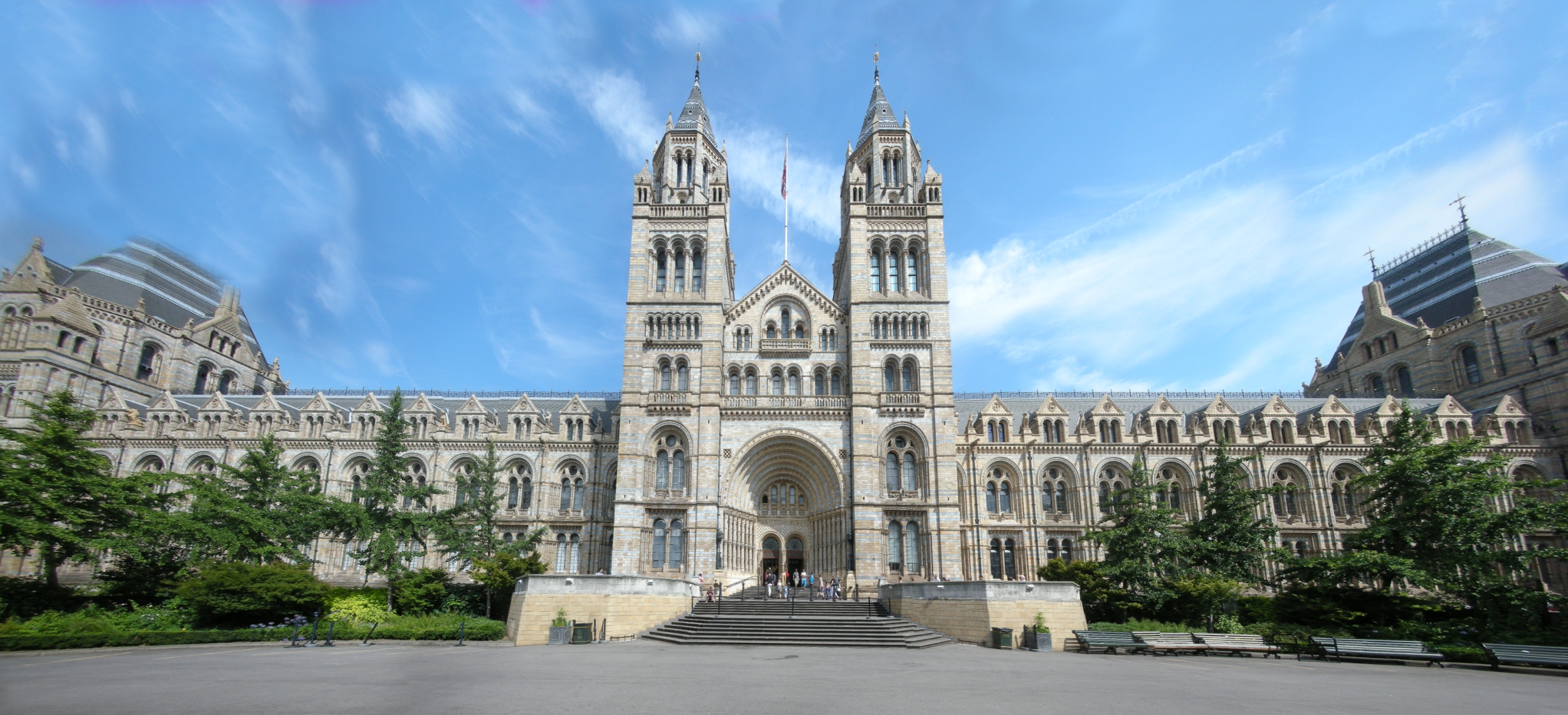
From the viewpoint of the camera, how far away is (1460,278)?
5209 centimetres

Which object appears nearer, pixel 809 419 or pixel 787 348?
pixel 809 419

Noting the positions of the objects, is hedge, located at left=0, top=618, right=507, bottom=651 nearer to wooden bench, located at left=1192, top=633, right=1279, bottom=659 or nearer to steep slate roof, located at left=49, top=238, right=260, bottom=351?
wooden bench, located at left=1192, top=633, right=1279, bottom=659

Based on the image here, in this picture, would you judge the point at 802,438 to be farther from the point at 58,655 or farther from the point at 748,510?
the point at 58,655

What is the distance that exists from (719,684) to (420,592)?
22.1 metres

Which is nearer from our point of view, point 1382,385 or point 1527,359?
point 1527,359

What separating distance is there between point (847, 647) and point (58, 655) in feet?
77.5

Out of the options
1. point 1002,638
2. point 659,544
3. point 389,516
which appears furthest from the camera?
point 659,544

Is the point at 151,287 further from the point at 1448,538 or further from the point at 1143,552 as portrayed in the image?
the point at 1448,538

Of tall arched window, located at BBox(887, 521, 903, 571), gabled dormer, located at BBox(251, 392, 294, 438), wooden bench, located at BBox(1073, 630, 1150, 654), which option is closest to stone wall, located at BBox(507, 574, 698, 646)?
tall arched window, located at BBox(887, 521, 903, 571)

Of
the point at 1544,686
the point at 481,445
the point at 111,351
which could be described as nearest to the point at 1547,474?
the point at 1544,686

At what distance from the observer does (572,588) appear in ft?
93.5

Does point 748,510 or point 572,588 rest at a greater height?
point 748,510

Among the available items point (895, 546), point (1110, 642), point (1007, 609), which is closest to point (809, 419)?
point (895, 546)

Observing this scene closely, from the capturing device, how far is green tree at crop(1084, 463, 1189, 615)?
31641 millimetres
